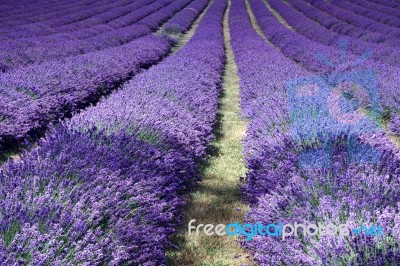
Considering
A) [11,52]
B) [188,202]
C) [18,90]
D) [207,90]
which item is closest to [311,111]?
[188,202]

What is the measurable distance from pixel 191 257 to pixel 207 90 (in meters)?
4.30

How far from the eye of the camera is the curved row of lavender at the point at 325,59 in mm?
7109

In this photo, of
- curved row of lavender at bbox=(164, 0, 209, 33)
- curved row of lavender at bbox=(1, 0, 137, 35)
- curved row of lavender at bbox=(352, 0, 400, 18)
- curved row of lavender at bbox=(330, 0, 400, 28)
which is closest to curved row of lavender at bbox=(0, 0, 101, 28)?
curved row of lavender at bbox=(1, 0, 137, 35)

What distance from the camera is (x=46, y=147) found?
3619 millimetres

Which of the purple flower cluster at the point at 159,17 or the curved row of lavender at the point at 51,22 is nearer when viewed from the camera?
the curved row of lavender at the point at 51,22

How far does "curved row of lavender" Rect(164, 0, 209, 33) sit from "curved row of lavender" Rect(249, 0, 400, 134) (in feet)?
12.4

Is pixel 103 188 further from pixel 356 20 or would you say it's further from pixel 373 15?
pixel 373 15

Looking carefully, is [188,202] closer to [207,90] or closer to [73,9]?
[207,90]

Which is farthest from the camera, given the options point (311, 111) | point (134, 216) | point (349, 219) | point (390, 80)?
point (390, 80)

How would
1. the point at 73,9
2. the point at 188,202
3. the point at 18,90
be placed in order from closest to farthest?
the point at 188,202 < the point at 18,90 < the point at 73,9
